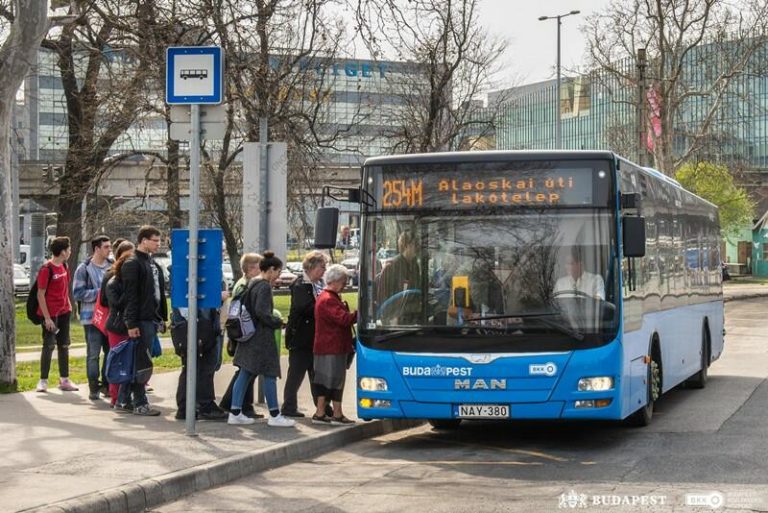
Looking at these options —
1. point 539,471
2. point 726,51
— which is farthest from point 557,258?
point 726,51

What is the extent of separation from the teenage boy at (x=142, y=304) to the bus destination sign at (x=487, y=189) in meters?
2.59

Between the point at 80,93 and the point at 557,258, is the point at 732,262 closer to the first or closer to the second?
the point at 80,93

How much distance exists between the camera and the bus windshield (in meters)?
11.9

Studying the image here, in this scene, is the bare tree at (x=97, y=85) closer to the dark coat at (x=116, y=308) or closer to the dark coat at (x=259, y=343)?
the dark coat at (x=116, y=308)

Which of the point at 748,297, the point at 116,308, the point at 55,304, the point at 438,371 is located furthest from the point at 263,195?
the point at 748,297

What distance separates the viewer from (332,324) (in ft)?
43.1

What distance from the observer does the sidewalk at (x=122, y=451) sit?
28.9 ft

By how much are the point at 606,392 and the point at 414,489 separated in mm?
2751

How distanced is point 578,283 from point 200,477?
3.94m

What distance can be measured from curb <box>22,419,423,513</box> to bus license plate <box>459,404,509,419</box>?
1.38 meters

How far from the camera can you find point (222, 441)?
11602 millimetres

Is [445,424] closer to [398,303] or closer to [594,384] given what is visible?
[398,303]

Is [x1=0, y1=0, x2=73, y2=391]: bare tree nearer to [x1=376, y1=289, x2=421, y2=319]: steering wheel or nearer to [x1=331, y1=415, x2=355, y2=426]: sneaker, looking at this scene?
[x1=331, y1=415, x2=355, y2=426]: sneaker

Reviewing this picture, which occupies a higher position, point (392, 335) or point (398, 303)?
point (398, 303)
